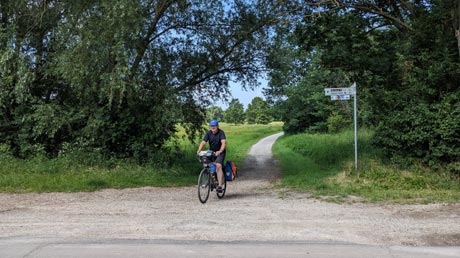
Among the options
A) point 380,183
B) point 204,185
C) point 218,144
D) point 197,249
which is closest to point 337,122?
point 380,183

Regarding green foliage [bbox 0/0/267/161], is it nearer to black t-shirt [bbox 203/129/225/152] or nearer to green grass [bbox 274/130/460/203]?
black t-shirt [bbox 203/129/225/152]

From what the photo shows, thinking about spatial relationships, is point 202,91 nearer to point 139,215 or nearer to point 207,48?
point 207,48

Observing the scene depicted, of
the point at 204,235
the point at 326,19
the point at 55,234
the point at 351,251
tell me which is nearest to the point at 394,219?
the point at 351,251

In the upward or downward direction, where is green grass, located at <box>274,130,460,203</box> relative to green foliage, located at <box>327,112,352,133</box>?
downward

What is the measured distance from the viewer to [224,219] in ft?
23.2

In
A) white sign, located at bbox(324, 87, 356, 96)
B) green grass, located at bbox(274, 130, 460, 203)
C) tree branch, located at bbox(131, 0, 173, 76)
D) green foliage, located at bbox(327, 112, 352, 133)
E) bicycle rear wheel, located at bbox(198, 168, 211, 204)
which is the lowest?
green grass, located at bbox(274, 130, 460, 203)

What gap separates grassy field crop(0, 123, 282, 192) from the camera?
36.3 ft

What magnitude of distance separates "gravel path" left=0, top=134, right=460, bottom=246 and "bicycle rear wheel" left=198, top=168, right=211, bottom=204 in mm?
173

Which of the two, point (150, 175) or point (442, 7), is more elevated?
point (442, 7)

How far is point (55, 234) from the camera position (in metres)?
6.07

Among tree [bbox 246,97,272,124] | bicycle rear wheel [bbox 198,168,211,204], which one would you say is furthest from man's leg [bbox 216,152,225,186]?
tree [bbox 246,97,272,124]

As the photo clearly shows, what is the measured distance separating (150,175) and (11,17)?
24.6 ft

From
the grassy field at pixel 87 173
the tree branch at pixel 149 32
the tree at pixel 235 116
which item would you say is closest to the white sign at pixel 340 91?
the grassy field at pixel 87 173

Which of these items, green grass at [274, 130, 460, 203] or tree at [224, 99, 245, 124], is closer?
green grass at [274, 130, 460, 203]
